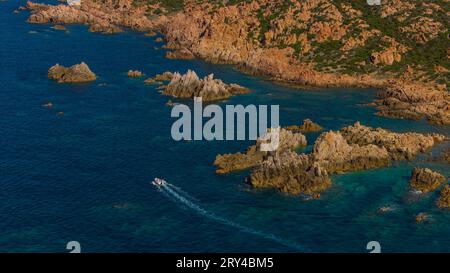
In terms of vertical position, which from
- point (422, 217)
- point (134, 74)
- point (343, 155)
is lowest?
point (422, 217)

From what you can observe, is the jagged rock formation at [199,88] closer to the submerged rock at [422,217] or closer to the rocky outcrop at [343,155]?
the rocky outcrop at [343,155]

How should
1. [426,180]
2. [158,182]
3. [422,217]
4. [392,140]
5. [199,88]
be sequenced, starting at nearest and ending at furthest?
[422,217] < [158,182] < [426,180] < [392,140] < [199,88]

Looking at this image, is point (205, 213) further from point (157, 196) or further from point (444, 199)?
point (444, 199)

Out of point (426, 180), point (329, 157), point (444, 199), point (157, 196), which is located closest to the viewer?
point (444, 199)

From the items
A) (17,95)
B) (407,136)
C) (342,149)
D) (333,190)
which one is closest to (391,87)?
(407,136)

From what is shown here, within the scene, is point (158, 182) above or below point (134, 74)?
below

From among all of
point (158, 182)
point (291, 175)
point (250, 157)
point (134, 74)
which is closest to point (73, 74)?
point (134, 74)

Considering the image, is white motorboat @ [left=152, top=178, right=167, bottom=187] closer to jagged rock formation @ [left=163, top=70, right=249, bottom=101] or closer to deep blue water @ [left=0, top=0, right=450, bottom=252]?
deep blue water @ [left=0, top=0, right=450, bottom=252]
